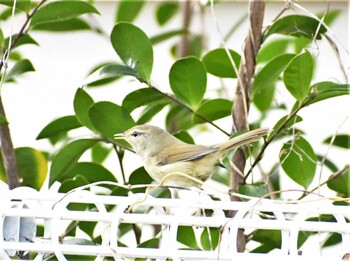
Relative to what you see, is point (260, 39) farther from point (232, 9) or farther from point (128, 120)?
point (232, 9)

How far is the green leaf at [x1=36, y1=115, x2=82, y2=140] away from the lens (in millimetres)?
1407

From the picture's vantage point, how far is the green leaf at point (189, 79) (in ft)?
4.31

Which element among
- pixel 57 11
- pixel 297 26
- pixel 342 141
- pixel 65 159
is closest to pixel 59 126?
pixel 65 159

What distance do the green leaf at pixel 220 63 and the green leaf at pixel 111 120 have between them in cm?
17

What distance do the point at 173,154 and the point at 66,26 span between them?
12.4 inches

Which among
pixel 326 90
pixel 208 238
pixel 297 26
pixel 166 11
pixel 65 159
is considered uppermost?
pixel 166 11

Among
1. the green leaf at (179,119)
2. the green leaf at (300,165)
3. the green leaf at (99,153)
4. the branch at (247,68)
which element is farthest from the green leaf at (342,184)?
the green leaf at (99,153)

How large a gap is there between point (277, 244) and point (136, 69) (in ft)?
1.13

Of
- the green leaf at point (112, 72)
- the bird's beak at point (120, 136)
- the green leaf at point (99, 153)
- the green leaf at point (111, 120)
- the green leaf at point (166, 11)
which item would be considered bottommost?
the green leaf at point (99, 153)

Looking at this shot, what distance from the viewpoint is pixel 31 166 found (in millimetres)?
1405

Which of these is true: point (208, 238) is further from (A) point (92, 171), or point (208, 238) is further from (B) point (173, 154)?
(B) point (173, 154)

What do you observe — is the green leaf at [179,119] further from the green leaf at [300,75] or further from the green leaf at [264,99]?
the green leaf at [300,75]

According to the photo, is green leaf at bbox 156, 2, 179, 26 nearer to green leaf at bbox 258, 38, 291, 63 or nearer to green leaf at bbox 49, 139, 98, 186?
green leaf at bbox 258, 38, 291, 63

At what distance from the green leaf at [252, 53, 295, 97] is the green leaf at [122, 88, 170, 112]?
16cm
